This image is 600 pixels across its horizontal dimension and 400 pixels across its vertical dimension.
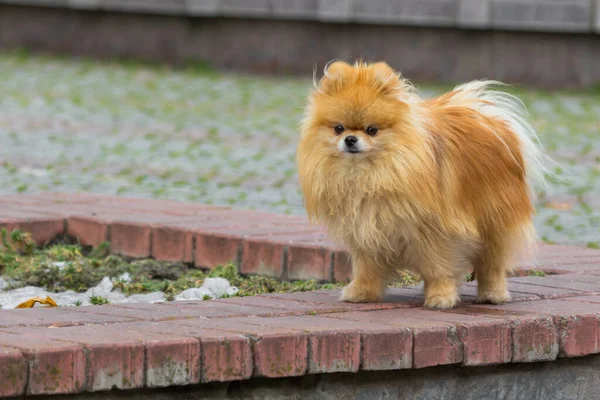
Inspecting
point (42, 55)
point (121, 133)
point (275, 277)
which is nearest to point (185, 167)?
point (121, 133)

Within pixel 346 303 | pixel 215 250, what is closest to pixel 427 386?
pixel 346 303

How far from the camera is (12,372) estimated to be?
3027mm

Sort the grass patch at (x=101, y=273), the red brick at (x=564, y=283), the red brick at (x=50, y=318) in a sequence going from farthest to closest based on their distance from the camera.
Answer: the grass patch at (x=101, y=273) → the red brick at (x=564, y=283) → the red brick at (x=50, y=318)

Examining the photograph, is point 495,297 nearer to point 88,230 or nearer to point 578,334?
point 578,334

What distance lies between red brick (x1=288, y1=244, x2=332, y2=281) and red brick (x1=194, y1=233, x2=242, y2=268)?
0.27m

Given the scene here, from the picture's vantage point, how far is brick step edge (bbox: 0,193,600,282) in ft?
16.9

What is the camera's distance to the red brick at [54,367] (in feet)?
10.0

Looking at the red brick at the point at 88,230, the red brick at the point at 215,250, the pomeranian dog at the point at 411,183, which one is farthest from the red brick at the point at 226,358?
the red brick at the point at 88,230

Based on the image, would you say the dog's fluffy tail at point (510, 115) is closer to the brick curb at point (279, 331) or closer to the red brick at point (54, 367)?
the brick curb at point (279, 331)

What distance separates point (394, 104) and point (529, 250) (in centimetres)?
84

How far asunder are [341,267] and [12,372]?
231 centimetres

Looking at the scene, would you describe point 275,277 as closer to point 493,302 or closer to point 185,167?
point 493,302

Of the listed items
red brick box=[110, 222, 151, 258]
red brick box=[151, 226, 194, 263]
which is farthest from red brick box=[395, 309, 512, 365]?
red brick box=[110, 222, 151, 258]

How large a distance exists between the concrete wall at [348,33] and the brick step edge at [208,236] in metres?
9.51
